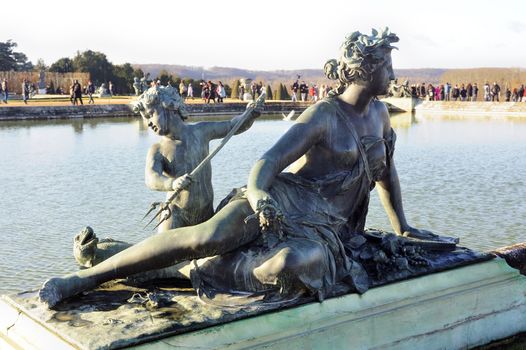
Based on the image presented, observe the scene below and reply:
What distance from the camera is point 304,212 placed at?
4.37 m

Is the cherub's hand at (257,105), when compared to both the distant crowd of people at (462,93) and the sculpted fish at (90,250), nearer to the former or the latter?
the sculpted fish at (90,250)

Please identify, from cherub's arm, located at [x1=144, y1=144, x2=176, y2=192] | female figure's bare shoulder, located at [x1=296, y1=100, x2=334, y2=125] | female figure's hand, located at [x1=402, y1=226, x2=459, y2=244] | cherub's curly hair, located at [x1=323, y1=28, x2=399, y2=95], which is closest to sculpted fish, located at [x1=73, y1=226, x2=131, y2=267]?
cherub's arm, located at [x1=144, y1=144, x2=176, y2=192]

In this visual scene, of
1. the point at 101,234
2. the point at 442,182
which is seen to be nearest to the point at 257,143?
the point at 442,182

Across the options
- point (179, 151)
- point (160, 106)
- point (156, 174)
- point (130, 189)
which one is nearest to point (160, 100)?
point (160, 106)

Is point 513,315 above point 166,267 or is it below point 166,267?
below

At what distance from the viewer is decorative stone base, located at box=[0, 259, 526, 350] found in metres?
3.71

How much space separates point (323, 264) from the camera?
160 inches

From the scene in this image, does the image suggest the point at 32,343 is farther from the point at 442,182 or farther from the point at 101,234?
the point at 442,182

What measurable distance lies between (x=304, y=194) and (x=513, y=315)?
1627 millimetres

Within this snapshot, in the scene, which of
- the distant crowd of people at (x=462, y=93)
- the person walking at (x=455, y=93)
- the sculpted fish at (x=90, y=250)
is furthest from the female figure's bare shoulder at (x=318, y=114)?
the person walking at (x=455, y=93)

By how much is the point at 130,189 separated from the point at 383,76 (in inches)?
297

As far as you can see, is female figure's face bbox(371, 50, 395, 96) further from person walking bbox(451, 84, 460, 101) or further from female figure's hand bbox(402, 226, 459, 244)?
person walking bbox(451, 84, 460, 101)

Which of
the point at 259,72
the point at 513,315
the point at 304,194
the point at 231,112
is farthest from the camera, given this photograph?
the point at 259,72

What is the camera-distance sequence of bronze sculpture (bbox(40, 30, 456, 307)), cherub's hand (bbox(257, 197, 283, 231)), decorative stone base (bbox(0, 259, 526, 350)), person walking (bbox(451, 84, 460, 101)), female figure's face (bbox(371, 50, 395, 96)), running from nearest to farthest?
1. decorative stone base (bbox(0, 259, 526, 350))
2. cherub's hand (bbox(257, 197, 283, 231))
3. bronze sculpture (bbox(40, 30, 456, 307))
4. female figure's face (bbox(371, 50, 395, 96))
5. person walking (bbox(451, 84, 460, 101))
